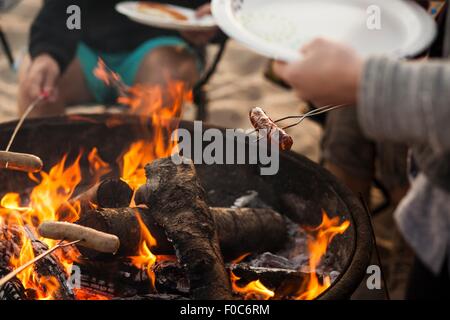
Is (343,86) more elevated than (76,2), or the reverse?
(343,86)

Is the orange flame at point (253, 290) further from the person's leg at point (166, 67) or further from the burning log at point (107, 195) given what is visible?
the person's leg at point (166, 67)

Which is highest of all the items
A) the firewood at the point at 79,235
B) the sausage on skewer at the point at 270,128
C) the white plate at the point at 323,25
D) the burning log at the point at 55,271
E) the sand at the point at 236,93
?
the white plate at the point at 323,25

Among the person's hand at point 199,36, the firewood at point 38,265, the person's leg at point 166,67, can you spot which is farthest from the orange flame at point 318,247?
the person's hand at point 199,36

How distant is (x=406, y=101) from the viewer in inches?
45.8

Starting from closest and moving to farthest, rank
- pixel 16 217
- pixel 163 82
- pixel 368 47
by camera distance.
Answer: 1. pixel 368 47
2. pixel 16 217
3. pixel 163 82

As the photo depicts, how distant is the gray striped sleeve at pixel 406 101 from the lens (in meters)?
1.14

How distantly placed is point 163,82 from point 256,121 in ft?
4.77

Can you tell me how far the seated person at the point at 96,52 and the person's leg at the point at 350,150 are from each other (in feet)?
2.68

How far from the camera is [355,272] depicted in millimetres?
1700

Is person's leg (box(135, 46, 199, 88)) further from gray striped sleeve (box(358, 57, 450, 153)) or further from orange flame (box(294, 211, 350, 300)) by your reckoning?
gray striped sleeve (box(358, 57, 450, 153))

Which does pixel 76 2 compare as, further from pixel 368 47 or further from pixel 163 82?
pixel 368 47

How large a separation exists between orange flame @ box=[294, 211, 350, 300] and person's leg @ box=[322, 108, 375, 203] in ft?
2.68
